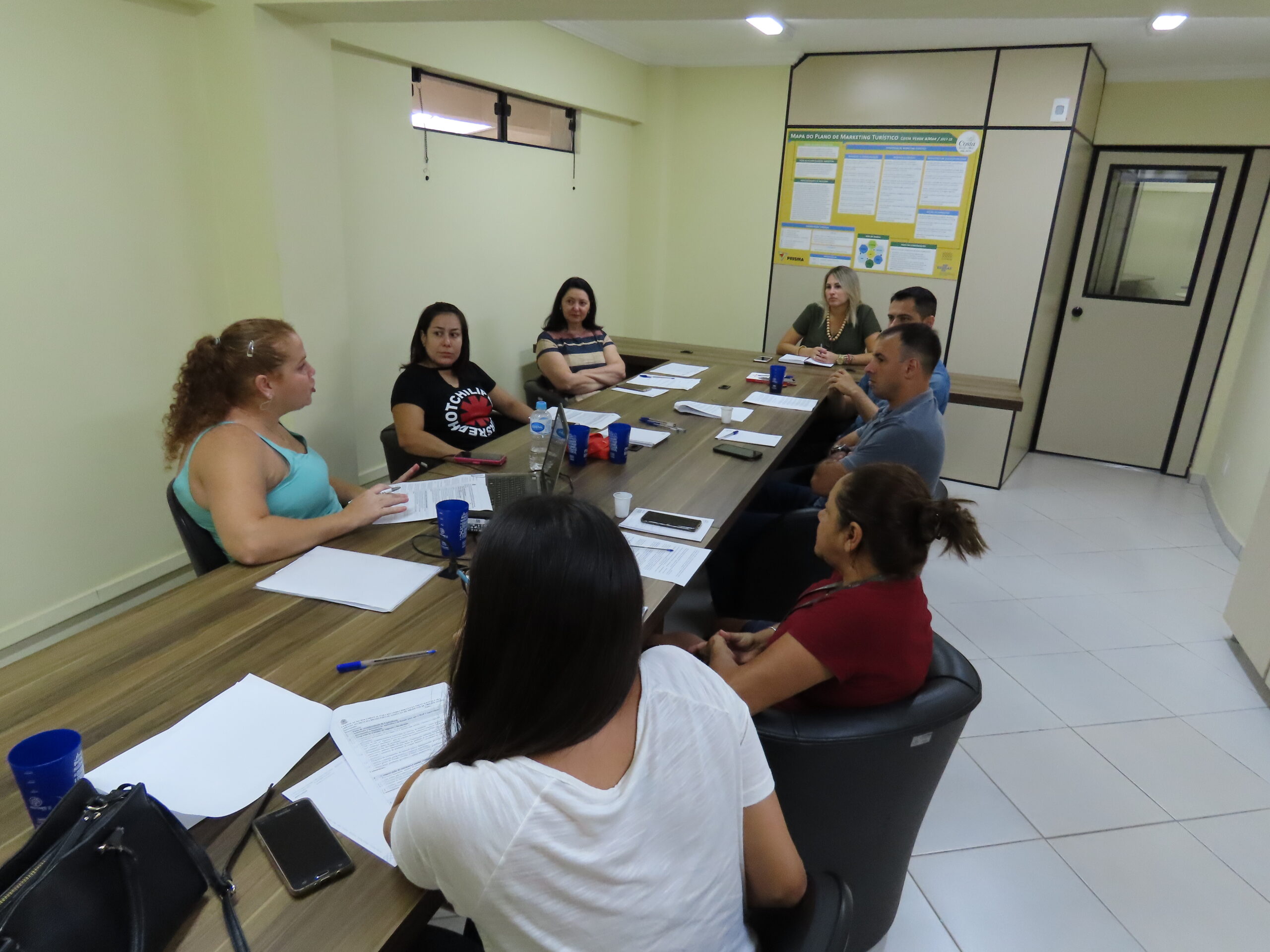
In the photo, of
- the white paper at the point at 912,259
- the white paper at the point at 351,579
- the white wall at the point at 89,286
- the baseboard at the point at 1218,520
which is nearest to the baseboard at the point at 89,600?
the white wall at the point at 89,286

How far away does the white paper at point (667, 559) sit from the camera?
1.75 meters

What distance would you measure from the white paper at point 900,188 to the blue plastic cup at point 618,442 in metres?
3.33

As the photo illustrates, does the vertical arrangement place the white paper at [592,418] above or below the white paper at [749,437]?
above

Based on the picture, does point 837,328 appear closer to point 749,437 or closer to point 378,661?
point 749,437

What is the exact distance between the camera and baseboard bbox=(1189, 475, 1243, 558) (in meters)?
4.02

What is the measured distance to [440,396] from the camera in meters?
3.10

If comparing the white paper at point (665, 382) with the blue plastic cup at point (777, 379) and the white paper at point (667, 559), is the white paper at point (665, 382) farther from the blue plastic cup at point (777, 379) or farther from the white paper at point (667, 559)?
the white paper at point (667, 559)

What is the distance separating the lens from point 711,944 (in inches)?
35.8

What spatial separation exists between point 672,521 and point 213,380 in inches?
47.3

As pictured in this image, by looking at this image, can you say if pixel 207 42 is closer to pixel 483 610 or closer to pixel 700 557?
pixel 700 557

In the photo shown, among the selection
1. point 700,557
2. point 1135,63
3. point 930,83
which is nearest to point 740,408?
point 700,557

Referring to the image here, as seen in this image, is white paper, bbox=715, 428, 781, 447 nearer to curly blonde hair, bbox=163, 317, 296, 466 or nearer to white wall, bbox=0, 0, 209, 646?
curly blonde hair, bbox=163, 317, 296, 466

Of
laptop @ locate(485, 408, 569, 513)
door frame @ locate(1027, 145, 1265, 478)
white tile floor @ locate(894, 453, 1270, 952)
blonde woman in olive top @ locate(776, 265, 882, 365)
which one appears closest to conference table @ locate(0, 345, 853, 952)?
laptop @ locate(485, 408, 569, 513)

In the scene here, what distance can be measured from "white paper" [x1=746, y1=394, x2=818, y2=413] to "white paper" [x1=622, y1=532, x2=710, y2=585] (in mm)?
1640
